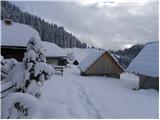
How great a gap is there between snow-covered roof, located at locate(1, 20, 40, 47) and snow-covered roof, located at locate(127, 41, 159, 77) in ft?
25.9

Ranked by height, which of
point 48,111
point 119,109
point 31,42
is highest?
point 31,42

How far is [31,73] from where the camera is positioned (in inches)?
482

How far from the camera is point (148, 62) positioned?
2053 centimetres

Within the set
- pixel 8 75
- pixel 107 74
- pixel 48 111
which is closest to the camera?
pixel 48 111

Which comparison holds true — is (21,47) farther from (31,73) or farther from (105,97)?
(31,73)

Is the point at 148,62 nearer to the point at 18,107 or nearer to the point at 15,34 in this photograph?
the point at 15,34

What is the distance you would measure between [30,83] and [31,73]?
0.43 meters

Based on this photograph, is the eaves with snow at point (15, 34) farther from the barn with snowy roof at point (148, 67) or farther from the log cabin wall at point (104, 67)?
the log cabin wall at point (104, 67)

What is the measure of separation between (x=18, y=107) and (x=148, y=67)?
1439 centimetres

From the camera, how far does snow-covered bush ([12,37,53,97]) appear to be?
11812 mm

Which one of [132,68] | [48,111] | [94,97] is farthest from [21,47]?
[48,111]

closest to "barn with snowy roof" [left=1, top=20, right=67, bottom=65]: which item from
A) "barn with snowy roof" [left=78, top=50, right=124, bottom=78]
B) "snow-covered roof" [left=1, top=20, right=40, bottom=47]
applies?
"snow-covered roof" [left=1, top=20, right=40, bottom=47]

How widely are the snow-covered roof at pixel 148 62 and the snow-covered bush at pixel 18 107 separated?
41.8 ft

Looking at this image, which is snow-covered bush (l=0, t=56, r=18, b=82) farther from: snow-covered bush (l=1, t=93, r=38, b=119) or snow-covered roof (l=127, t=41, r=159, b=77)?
snow-covered roof (l=127, t=41, r=159, b=77)
